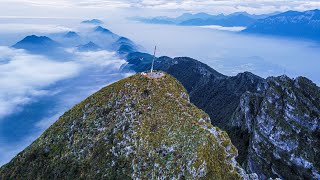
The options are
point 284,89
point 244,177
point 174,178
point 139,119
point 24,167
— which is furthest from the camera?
point 284,89

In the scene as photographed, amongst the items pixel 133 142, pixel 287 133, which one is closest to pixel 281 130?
pixel 287 133

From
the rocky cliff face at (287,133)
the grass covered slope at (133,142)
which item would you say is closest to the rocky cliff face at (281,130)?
the rocky cliff face at (287,133)

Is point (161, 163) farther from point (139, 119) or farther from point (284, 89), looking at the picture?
point (284, 89)

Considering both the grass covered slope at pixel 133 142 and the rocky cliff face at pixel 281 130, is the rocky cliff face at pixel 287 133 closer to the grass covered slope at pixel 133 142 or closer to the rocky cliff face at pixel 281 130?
the rocky cliff face at pixel 281 130

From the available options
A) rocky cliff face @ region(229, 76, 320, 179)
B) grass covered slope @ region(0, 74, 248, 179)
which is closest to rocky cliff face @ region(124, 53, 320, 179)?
rocky cliff face @ region(229, 76, 320, 179)

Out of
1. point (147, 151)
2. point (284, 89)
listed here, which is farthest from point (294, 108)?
point (147, 151)

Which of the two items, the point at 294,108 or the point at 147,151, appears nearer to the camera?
the point at 147,151
